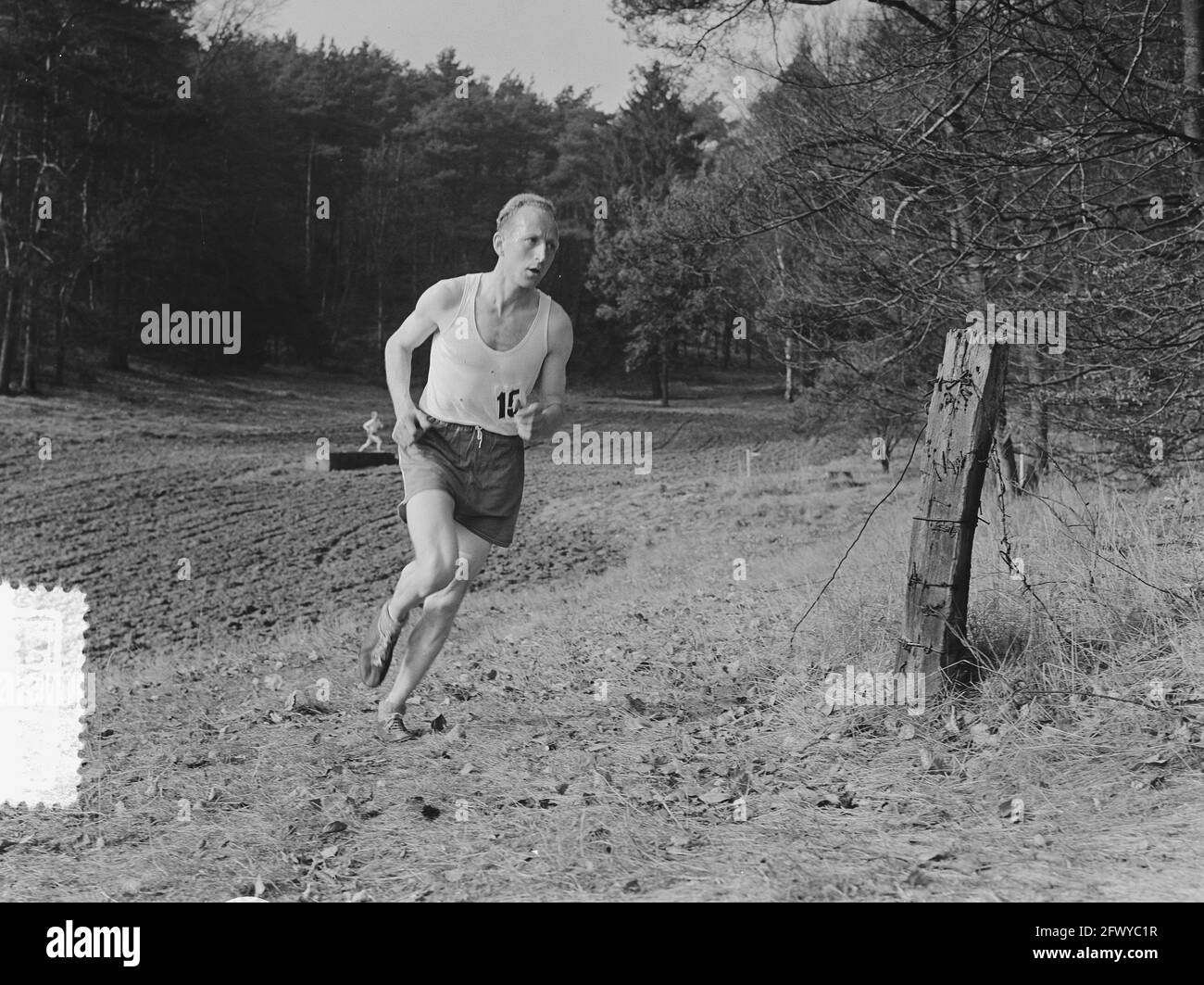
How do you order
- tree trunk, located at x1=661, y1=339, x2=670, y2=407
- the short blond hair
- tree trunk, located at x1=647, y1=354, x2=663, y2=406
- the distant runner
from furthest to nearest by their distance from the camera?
tree trunk, located at x1=647, y1=354, x2=663, y2=406 < tree trunk, located at x1=661, y1=339, x2=670, y2=407 < the distant runner < the short blond hair

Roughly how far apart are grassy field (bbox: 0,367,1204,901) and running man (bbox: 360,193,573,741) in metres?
0.95

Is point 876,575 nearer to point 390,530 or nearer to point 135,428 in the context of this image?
point 390,530

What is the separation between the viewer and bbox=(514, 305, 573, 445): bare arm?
13.7ft

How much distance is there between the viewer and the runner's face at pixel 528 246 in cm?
407

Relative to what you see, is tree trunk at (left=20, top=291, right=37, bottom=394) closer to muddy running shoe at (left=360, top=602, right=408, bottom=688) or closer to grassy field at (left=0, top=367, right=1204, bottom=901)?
grassy field at (left=0, top=367, right=1204, bottom=901)

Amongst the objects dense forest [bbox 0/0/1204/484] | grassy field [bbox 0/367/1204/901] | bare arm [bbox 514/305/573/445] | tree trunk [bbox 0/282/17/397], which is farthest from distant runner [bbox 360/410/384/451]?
bare arm [bbox 514/305/573/445]

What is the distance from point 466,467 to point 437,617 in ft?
Result: 2.12

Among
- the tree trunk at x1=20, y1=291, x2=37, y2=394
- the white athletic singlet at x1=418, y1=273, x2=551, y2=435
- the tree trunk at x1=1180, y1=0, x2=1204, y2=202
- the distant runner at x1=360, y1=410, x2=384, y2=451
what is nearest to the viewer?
the white athletic singlet at x1=418, y1=273, x2=551, y2=435

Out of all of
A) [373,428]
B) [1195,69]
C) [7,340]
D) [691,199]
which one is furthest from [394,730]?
[7,340]

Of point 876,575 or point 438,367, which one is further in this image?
point 876,575

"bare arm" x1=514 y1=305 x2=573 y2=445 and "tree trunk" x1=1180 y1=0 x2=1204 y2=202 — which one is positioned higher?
"tree trunk" x1=1180 y1=0 x2=1204 y2=202

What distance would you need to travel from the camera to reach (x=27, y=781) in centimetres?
509
